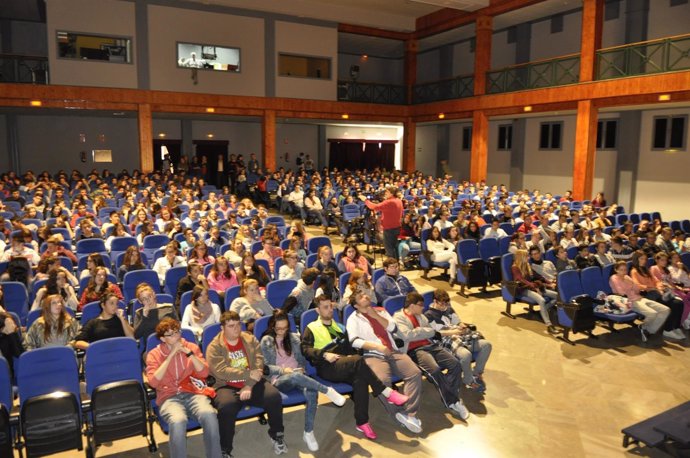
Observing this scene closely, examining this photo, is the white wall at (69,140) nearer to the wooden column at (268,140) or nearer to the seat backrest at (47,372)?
the wooden column at (268,140)

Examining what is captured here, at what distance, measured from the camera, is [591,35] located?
1599 centimetres

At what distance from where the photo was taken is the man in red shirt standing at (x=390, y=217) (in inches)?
390

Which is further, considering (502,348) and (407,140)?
(407,140)

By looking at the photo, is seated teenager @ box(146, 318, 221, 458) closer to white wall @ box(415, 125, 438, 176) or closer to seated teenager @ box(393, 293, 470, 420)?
seated teenager @ box(393, 293, 470, 420)

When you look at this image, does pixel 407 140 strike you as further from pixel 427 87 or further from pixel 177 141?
pixel 177 141

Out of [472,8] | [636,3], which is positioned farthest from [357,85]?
[636,3]

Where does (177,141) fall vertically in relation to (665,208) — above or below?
above

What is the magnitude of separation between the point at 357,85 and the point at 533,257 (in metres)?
16.2

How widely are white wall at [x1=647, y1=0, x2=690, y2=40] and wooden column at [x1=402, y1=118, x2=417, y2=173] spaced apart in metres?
10.0

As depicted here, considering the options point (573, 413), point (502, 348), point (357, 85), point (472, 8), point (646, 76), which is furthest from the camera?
point (357, 85)

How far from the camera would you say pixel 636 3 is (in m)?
17.5

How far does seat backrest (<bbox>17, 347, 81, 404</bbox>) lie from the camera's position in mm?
4297

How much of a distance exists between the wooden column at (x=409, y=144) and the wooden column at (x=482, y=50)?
4404 millimetres

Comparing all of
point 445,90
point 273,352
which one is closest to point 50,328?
point 273,352
